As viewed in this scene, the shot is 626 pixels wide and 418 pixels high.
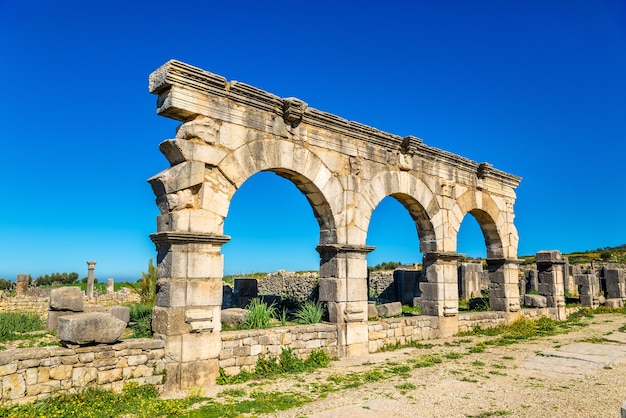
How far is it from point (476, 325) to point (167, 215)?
8290mm

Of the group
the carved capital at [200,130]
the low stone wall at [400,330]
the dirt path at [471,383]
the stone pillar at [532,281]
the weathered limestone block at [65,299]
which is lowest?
the dirt path at [471,383]

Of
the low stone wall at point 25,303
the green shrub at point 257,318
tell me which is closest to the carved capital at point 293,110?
the green shrub at point 257,318

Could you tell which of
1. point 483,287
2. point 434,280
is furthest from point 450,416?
point 483,287

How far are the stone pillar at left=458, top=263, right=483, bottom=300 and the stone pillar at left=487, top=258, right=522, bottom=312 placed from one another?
6455mm

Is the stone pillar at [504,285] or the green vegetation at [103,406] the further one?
the stone pillar at [504,285]

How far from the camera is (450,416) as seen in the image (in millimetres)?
5012

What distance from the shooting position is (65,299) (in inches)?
375

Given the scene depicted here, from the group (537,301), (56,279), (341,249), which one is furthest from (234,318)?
(56,279)

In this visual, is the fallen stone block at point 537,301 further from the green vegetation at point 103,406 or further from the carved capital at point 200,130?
the green vegetation at point 103,406

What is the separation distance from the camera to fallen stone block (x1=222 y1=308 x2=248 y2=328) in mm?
8289

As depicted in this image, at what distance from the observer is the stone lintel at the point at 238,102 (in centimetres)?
677

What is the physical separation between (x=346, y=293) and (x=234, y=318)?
6.72 feet

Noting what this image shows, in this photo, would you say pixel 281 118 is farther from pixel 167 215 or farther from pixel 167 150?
pixel 167 215

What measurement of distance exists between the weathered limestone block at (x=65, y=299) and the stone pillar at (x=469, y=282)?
575 inches
